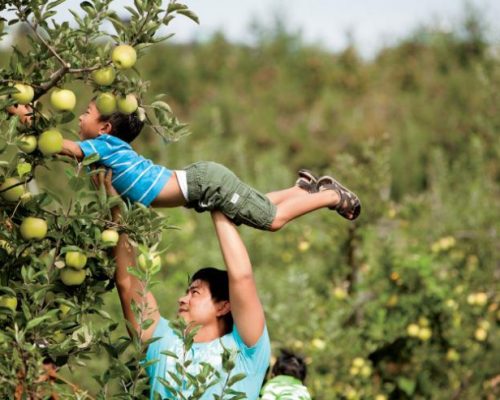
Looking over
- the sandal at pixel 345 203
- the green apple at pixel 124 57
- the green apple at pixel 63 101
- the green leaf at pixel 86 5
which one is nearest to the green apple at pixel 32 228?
the green apple at pixel 63 101

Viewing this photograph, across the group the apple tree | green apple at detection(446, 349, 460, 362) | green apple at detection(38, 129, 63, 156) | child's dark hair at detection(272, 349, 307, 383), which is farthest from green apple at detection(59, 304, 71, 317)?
green apple at detection(446, 349, 460, 362)

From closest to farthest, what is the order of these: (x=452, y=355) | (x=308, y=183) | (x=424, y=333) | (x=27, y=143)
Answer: (x=27, y=143) < (x=308, y=183) < (x=424, y=333) < (x=452, y=355)

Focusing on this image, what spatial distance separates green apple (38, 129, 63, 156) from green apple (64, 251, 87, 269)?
0.27 metres

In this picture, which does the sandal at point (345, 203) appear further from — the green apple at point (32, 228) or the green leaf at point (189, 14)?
the green apple at point (32, 228)

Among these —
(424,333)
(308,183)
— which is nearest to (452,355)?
(424,333)

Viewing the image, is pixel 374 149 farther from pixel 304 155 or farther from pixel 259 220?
pixel 304 155

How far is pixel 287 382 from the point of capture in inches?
134

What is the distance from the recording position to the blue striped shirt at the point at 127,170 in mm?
2717

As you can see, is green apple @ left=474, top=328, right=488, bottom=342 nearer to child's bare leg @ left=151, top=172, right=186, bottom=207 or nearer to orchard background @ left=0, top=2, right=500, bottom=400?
orchard background @ left=0, top=2, right=500, bottom=400

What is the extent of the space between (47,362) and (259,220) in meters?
0.79

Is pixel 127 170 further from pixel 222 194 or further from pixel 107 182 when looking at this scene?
pixel 222 194

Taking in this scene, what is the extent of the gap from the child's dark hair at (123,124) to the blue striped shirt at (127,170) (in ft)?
0.25

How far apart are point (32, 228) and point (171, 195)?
58cm

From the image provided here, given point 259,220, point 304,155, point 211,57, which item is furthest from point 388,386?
point 211,57
